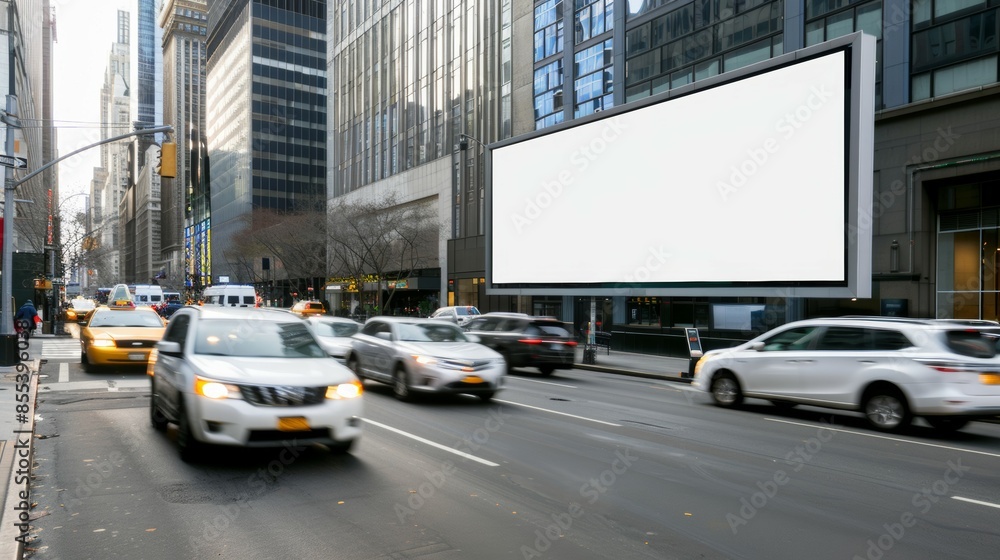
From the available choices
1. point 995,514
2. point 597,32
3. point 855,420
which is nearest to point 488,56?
point 597,32

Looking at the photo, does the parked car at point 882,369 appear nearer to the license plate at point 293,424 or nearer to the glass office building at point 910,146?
the license plate at point 293,424

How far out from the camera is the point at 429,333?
1390cm

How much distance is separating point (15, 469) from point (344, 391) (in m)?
3.18

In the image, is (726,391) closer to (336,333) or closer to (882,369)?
(882,369)

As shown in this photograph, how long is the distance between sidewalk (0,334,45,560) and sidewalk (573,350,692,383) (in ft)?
45.8

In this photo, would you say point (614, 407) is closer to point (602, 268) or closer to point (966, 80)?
point (602, 268)

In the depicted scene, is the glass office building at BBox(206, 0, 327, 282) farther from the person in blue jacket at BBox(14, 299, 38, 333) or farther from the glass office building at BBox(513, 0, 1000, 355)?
the glass office building at BBox(513, 0, 1000, 355)

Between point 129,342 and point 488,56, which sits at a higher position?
point 488,56

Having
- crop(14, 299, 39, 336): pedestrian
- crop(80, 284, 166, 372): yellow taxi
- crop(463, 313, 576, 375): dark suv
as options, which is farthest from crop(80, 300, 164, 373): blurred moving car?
crop(463, 313, 576, 375): dark suv

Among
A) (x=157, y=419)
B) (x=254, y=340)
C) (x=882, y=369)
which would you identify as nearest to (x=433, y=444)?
(x=254, y=340)

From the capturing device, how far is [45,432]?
9.34 m

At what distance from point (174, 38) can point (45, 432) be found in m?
192

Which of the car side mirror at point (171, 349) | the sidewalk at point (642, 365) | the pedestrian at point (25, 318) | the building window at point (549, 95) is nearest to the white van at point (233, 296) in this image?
the pedestrian at point (25, 318)

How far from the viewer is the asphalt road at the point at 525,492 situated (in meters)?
5.34
